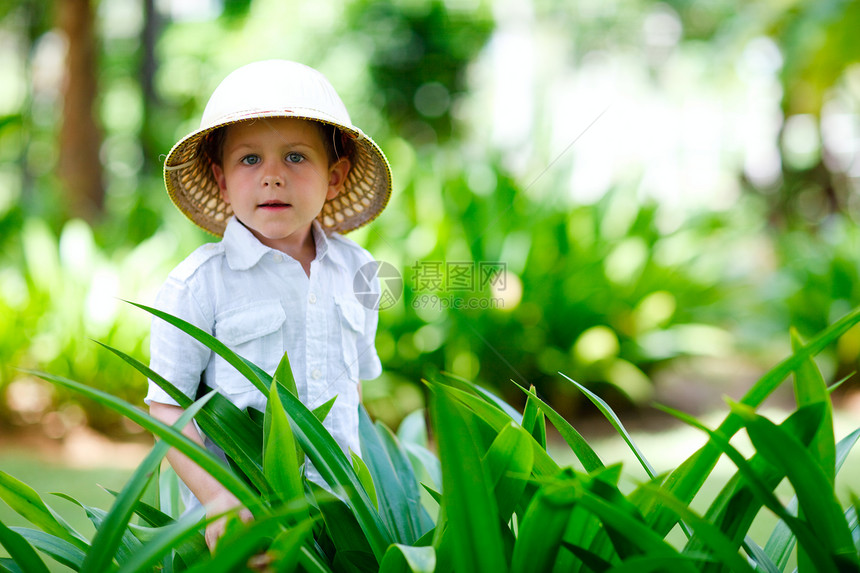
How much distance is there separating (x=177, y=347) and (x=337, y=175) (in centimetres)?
46

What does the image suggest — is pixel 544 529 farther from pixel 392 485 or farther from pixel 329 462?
pixel 392 485

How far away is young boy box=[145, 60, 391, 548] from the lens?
1275 mm

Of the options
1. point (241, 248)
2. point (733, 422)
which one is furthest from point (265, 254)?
point (733, 422)

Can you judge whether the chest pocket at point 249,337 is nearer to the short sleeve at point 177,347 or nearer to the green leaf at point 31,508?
the short sleeve at point 177,347

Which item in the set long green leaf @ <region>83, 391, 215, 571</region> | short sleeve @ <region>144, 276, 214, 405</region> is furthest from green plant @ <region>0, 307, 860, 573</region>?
short sleeve @ <region>144, 276, 214, 405</region>

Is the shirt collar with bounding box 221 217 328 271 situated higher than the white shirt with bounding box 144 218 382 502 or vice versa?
the shirt collar with bounding box 221 217 328 271

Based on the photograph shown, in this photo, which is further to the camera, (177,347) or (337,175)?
(337,175)

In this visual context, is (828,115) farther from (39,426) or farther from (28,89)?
(28,89)

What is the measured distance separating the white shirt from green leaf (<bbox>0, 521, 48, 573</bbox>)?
1.04 feet

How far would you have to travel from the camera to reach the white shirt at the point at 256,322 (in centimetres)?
132

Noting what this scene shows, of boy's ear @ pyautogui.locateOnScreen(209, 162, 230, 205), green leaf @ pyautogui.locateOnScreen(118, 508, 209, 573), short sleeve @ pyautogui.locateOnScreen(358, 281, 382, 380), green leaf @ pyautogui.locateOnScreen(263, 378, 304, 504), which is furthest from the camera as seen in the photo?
short sleeve @ pyautogui.locateOnScreen(358, 281, 382, 380)

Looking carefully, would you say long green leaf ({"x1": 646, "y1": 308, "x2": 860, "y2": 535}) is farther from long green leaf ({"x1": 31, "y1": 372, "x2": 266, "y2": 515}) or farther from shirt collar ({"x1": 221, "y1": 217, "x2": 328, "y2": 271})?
shirt collar ({"x1": 221, "y1": 217, "x2": 328, "y2": 271})

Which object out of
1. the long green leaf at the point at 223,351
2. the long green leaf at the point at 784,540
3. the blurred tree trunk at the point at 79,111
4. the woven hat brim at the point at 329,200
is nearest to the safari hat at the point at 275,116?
the woven hat brim at the point at 329,200

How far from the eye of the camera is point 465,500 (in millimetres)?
914
